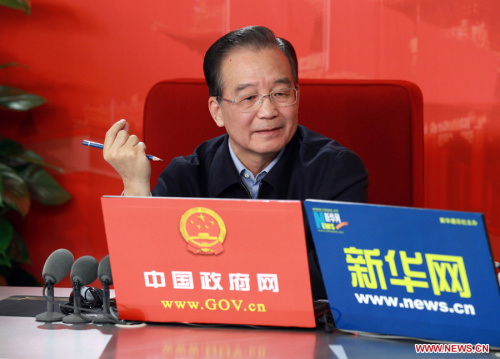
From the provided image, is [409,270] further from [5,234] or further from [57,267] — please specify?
[5,234]

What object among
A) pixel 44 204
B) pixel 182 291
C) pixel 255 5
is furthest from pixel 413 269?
pixel 44 204

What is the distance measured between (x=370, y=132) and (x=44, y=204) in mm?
1407

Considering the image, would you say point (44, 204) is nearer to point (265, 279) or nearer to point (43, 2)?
point (43, 2)

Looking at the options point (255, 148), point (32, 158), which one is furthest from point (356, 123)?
point (32, 158)

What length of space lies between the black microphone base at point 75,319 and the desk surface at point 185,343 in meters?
0.02

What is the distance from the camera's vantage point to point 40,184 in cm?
249

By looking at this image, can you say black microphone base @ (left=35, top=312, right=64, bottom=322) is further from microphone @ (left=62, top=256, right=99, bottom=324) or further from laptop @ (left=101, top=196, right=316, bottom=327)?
laptop @ (left=101, top=196, right=316, bottom=327)

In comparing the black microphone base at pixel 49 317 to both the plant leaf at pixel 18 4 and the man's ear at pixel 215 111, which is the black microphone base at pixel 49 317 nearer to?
the man's ear at pixel 215 111

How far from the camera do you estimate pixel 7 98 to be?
2408mm

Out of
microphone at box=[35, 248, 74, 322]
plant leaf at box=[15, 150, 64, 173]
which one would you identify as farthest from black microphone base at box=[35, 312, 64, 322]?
plant leaf at box=[15, 150, 64, 173]

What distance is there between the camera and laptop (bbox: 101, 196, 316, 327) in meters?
0.95

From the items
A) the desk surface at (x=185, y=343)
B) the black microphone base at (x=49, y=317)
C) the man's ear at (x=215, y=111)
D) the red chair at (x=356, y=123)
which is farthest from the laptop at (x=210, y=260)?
the red chair at (x=356, y=123)

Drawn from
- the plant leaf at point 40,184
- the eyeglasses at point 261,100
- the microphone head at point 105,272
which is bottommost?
the plant leaf at point 40,184

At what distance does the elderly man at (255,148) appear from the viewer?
1.43 meters
